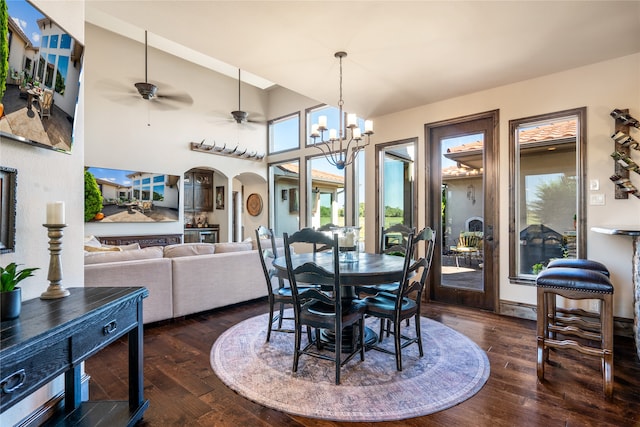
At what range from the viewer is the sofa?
310 centimetres

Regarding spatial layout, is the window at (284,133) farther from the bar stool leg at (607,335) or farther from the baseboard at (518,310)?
the bar stool leg at (607,335)

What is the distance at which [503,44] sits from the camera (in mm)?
2965

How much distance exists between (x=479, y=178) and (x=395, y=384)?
3044 millimetres

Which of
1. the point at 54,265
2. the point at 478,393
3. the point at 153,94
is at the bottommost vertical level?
the point at 478,393

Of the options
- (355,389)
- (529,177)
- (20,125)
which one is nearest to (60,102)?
Result: (20,125)

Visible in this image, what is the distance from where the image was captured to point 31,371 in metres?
1.13

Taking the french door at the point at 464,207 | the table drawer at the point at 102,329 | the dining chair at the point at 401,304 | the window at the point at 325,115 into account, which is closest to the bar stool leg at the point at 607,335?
the dining chair at the point at 401,304

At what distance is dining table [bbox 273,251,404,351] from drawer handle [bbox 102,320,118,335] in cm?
115

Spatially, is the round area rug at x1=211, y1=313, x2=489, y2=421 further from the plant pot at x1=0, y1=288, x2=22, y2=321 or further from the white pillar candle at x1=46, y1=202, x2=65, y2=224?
the white pillar candle at x1=46, y1=202, x2=65, y2=224

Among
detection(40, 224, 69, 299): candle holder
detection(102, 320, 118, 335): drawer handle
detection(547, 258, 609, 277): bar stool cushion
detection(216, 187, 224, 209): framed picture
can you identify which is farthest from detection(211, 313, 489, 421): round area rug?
detection(216, 187, 224, 209): framed picture

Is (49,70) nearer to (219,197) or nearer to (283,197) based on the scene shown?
(283,197)

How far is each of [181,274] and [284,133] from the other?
5.00 metres

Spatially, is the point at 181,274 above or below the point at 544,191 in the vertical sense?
below

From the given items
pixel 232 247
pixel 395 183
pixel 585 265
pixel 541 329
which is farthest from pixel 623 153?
Result: pixel 232 247
